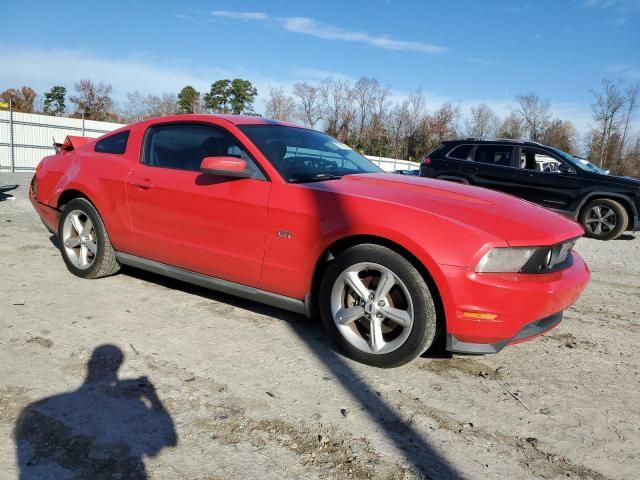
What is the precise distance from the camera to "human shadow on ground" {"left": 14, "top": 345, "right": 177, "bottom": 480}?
196cm

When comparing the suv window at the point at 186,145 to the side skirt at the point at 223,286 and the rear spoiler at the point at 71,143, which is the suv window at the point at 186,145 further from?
the rear spoiler at the point at 71,143

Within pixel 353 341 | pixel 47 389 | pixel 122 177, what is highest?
pixel 122 177

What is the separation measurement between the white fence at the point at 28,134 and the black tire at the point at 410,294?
17.4 m

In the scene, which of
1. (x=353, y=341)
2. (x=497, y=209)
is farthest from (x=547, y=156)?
(x=353, y=341)

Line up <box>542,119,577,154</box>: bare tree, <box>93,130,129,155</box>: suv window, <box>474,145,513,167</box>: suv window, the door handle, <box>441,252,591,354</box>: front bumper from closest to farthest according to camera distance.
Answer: <box>441,252,591,354</box>: front bumper
the door handle
<box>93,130,129,155</box>: suv window
<box>474,145,513,167</box>: suv window
<box>542,119,577,154</box>: bare tree

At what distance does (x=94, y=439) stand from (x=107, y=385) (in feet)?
1.66

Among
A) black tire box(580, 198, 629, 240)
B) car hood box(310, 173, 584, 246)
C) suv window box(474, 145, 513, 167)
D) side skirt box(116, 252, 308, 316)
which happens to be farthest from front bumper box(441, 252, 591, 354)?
suv window box(474, 145, 513, 167)

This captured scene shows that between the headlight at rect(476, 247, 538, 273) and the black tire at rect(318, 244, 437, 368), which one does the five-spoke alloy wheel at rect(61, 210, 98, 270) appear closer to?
the black tire at rect(318, 244, 437, 368)

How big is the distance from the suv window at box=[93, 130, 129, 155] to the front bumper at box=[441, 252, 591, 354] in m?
3.02

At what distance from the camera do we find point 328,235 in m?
3.07

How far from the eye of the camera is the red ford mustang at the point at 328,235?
8.91 feet

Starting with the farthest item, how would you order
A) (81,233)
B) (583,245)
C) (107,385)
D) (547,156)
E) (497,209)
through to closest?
(547,156)
(583,245)
(81,233)
(497,209)
(107,385)

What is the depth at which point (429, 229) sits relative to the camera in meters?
2.77

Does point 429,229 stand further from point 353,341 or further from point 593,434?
point 593,434
